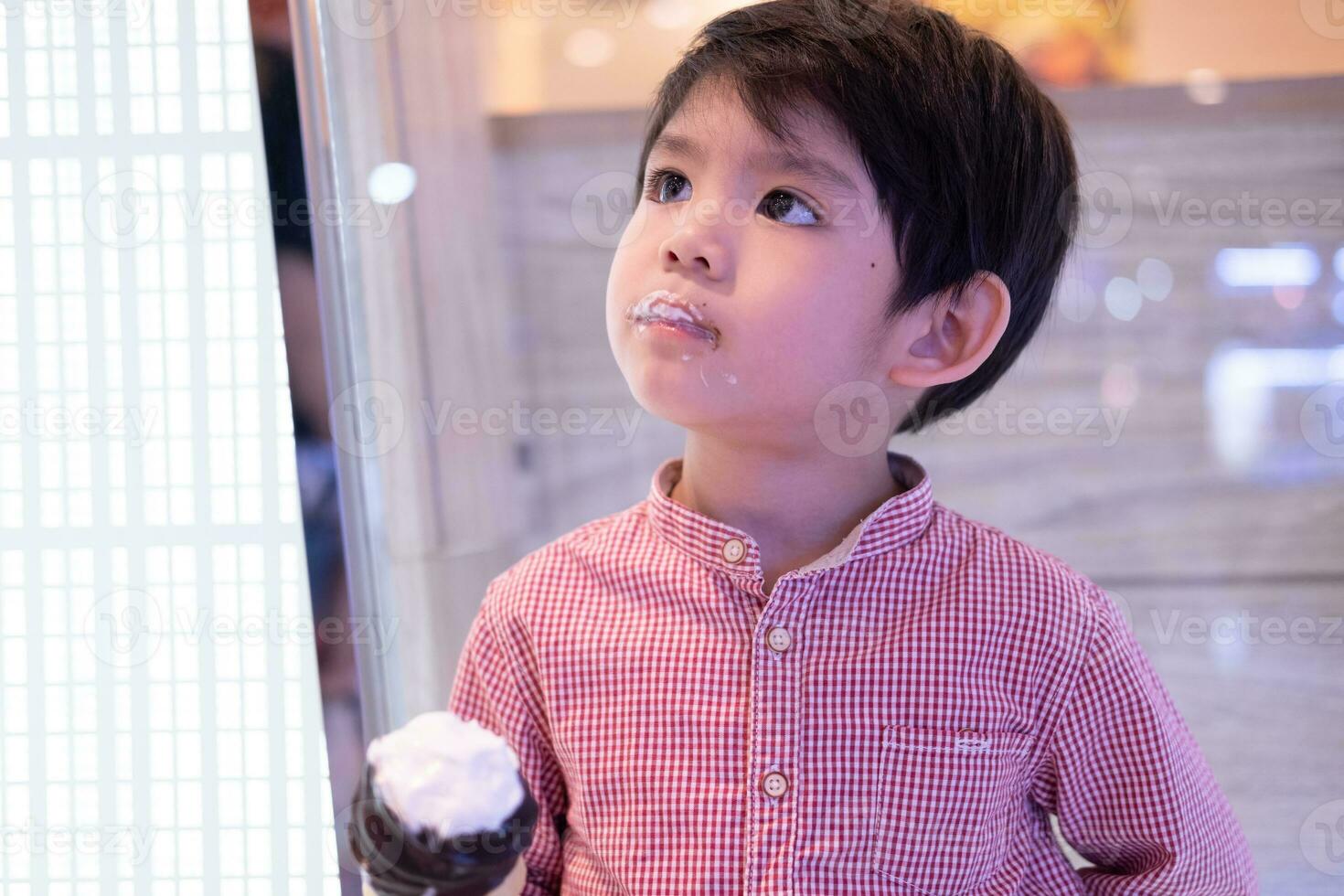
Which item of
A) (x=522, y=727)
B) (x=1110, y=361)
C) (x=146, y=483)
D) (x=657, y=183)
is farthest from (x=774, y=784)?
(x=1110, y=361)

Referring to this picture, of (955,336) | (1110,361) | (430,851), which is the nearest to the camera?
(430,851)

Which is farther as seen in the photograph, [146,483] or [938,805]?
[146,483]

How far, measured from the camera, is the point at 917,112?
72 cm

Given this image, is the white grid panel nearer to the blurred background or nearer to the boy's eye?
the blurred background

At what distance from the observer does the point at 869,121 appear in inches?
27.8

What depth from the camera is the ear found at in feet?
2.52

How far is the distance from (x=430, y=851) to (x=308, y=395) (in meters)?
0.40

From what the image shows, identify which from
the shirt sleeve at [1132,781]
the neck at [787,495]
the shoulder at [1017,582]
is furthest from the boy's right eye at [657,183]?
the shirt sleeve at [1132,781]

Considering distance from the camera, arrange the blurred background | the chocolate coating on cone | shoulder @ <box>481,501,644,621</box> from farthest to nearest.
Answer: the blurred background → shoulder @ <box>481,501,644,621</box> → the chocolate coating on cone

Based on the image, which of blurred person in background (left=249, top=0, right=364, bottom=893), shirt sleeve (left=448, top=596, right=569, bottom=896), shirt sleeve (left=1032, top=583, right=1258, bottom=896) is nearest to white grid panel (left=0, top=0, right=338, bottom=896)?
blurred person in background (left=249, top=0, right=364, bottom=893)

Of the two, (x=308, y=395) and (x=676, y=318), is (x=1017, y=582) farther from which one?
(x=308, y=395)

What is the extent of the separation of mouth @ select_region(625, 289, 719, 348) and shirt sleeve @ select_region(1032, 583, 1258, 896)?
322 millimetres

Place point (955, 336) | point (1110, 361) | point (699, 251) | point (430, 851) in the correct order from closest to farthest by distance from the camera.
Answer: point (430, 851)
point (699, 251)
point (955, 336)
point (1110, 361)

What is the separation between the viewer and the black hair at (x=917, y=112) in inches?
27.9
